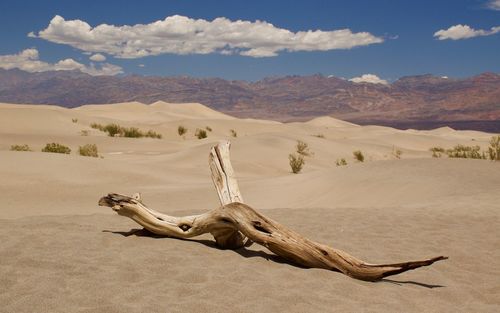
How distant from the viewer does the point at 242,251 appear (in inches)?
227

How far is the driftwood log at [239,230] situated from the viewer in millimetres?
5004

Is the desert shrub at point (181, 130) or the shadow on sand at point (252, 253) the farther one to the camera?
the desert shrub at point (181, 130)

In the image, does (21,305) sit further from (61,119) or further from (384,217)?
(61,119)

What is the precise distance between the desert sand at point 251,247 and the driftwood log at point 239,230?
0.14m

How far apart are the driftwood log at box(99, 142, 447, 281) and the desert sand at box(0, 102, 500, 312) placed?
140 mm

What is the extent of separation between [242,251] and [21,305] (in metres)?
2.56

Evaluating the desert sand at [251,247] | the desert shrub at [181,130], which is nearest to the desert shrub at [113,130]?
the desert shrub at [181,130]

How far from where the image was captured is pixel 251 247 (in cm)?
623

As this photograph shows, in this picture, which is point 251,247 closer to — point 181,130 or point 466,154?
point 466,154

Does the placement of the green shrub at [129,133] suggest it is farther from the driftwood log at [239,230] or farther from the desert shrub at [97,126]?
the driftwood log at [239,230]

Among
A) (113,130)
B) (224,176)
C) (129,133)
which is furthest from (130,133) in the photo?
(224,176)

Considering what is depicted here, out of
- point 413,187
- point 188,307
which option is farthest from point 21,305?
point 413,187

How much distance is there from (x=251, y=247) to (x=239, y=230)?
0.79 m

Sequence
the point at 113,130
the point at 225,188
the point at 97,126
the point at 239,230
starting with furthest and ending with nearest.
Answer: the point at 97,126 → the point at 113,130 → the point at 225,188 → the point at 239,230
